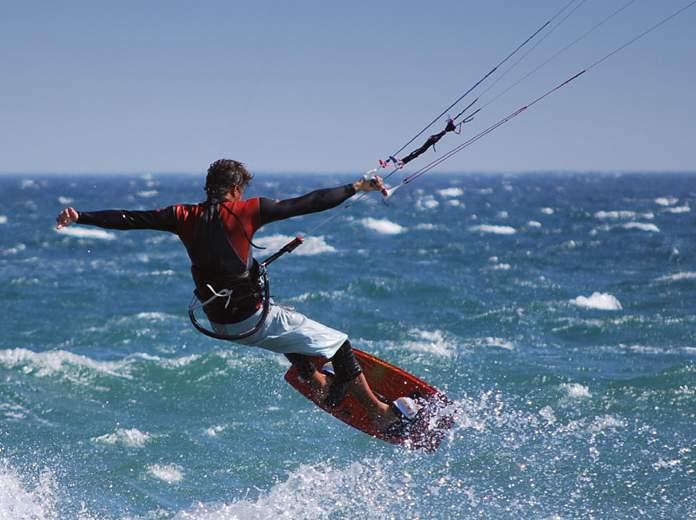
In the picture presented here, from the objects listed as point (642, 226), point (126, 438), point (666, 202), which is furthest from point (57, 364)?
point (666, 202)

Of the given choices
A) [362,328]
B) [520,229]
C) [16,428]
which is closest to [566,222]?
[520,229]

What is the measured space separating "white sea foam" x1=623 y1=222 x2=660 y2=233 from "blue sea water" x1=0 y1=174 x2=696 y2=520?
1818cm

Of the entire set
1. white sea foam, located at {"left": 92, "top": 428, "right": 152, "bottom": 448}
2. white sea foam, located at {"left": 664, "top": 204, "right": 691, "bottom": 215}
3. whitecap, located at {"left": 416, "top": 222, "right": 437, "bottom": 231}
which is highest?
white sea foam, located at {"left": 92, "top": 428, "right": 152, "bottom": 448}

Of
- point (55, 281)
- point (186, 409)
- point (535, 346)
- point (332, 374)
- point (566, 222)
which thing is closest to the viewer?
point (332, 374)

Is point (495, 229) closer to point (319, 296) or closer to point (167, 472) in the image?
point (319, 296)

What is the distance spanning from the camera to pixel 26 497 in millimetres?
10258

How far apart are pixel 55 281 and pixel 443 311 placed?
12450 mm

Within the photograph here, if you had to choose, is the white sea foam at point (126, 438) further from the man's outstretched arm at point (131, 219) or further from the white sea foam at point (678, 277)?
the white sea foam at point (678, 277)

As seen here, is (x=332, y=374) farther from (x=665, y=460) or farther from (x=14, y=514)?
(x=665, y=460)

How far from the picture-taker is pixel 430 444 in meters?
10.0

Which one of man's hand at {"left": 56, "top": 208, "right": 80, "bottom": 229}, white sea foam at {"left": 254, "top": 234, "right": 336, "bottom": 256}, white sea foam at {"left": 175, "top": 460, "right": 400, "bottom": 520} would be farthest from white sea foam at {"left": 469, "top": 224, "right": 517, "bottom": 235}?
man's hand at {"left": 56, "top": 208, "right": 80, "bottom": 229}

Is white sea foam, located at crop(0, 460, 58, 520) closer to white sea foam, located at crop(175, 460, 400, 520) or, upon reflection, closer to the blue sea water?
the blue sea water

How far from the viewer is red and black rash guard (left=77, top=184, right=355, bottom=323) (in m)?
7.22

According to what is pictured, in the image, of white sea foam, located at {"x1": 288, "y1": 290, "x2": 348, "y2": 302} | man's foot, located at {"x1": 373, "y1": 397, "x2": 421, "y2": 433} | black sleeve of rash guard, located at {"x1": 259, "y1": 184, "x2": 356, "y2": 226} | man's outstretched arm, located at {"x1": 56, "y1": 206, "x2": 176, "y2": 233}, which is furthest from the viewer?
white sea foam, located at {"x1": 288, "y1": 290, "x2": 348, "y2": 302}
